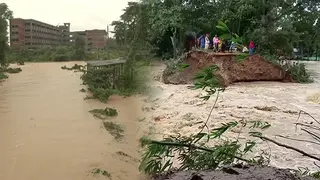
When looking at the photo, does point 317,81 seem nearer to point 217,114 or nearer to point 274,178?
point 217,114

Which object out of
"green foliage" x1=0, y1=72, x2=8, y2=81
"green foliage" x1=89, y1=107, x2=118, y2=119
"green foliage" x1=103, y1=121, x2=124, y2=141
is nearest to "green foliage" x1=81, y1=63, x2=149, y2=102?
"green foliage" x1=89, y1=107, x2=118, y2=119

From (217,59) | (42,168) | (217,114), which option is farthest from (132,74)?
(42,168)

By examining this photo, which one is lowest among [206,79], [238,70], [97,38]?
[238,70]

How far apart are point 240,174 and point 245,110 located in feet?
24.5

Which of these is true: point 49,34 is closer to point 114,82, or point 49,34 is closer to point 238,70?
point 114,82

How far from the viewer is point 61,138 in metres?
7.37

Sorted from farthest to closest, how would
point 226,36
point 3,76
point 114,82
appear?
point 3,76 → point 114,82 → point 226,36

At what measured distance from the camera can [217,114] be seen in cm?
852

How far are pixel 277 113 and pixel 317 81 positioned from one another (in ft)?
24.6

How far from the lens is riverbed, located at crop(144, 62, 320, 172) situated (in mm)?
5809

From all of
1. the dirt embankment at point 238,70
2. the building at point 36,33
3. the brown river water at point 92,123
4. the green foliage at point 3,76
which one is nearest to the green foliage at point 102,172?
the brown river water at point 92,123

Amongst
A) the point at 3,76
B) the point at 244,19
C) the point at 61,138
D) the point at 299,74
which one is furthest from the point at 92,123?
the point at 3,76

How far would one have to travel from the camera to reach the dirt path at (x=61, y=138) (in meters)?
5.34

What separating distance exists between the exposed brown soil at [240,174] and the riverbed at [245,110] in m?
3.28
